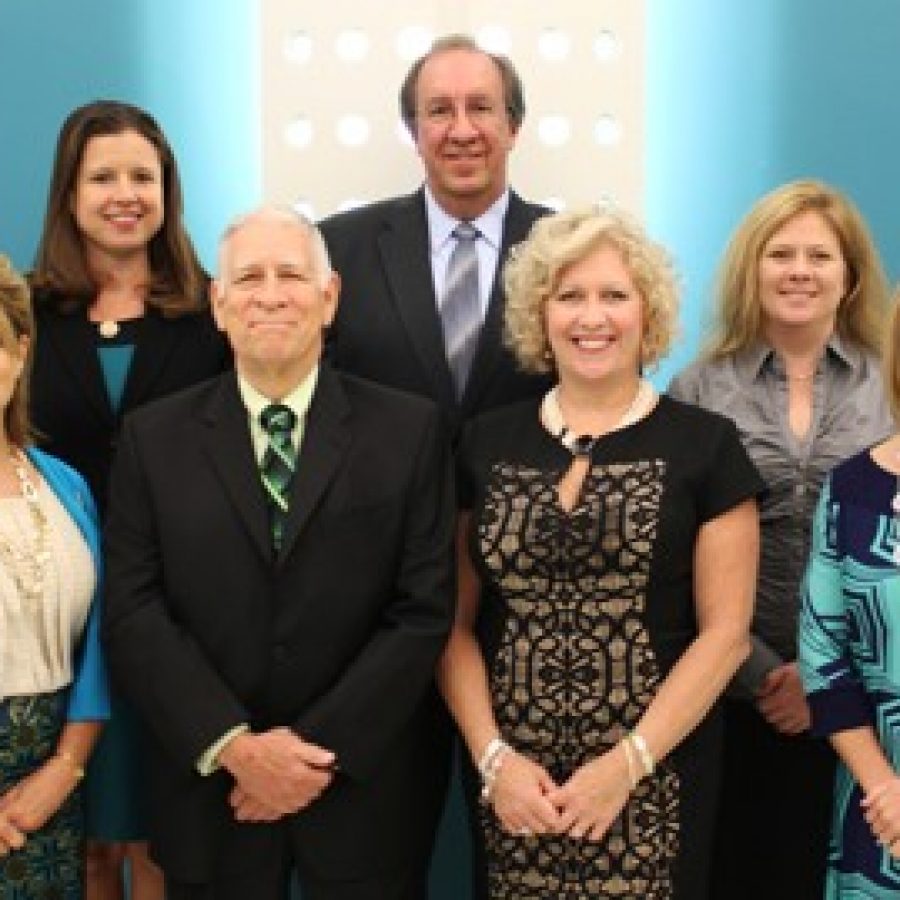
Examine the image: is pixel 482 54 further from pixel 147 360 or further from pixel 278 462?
pixel 278 462

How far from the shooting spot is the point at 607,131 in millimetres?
3201

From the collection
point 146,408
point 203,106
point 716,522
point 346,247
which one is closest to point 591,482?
point 716,522

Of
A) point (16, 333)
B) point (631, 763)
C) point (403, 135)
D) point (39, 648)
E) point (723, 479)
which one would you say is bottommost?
point (631, 763)

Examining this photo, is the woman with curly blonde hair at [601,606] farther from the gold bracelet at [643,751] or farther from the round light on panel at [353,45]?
the round light on panel at [353,45]

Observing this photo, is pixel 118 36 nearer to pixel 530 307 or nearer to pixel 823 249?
pixel 530 307

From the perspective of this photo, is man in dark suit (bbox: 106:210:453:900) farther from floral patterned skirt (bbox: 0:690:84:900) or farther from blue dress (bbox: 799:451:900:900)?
blue dress (bbox: 799:451:900:900)

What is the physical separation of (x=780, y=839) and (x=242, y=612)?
3.90 ft

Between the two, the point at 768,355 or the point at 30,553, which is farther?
the point at 768,355

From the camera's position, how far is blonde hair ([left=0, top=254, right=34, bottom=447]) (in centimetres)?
224

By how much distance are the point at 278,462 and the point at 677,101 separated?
5.22ft

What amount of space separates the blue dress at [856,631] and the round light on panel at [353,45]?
1588 mm

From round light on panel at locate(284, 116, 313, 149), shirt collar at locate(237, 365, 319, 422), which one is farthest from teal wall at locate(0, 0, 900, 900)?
shirt collar at locate(237, 365, 319, 422)

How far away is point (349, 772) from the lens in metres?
2.16

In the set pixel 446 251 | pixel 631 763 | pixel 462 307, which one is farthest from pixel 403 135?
pixel 631 763
